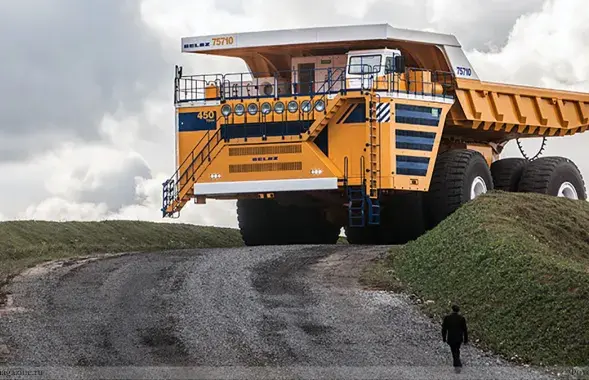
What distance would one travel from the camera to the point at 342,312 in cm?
1884

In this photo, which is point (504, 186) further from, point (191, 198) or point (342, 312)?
point (342, 312)

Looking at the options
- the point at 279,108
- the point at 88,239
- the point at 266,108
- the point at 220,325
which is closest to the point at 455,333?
the point at 220,325

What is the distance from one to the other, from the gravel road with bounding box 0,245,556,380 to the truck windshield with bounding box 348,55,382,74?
5485 mm

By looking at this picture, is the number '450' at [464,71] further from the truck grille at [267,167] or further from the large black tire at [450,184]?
the truck grille at [267,167]

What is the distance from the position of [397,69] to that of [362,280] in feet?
23.5

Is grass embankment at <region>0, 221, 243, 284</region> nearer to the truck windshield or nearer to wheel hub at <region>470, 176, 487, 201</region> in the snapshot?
the truck windshield

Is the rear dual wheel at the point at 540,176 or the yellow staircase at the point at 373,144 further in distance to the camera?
the rear dual wheel at the point at 540,176

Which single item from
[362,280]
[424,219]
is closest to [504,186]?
[424,219]

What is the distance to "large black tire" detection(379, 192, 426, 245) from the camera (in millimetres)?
28516

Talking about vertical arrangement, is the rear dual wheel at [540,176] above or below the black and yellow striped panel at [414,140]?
below

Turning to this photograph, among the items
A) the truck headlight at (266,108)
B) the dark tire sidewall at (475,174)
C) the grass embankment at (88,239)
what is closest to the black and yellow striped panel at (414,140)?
the dark tire sidewall at (475,174)

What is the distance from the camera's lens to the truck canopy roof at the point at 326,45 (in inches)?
1079

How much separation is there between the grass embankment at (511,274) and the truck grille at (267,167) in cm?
376

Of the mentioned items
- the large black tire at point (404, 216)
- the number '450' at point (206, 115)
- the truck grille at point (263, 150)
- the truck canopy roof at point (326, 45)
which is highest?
the truck canopy roof at point (326, 45)
